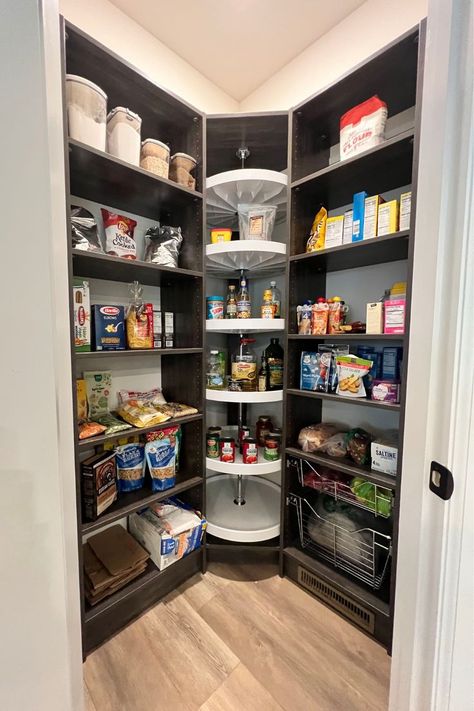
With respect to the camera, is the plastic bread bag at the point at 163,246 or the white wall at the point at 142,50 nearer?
the white wall at the point at 142,50

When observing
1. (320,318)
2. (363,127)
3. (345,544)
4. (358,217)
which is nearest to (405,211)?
(358,217)

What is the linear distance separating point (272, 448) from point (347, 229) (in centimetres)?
109

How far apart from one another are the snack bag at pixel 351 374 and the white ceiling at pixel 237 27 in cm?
158

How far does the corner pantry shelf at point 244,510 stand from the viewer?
1.41 m

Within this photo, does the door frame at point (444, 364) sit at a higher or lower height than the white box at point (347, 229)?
lower

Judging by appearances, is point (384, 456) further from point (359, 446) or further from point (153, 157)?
point (153, 157)

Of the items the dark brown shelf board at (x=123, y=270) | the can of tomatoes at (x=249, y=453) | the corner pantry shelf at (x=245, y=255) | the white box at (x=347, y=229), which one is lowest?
the can of tomatoes at (x=249, y=453)

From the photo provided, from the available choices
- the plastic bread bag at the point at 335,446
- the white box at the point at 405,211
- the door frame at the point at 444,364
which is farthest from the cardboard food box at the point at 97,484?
the white box at the point at 405,211

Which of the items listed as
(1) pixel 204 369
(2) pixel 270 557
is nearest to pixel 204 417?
(1) pixel 204 369

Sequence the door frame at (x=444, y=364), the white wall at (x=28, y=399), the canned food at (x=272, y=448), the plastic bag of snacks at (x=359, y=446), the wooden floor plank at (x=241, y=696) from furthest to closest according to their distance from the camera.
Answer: the canned food at (x=272, y=448) < the plastic bag of snacks at (x=359, y=446) < the wooden floor plank at (x=241, y=696) < the door frame at (x=444, y=364) < the white wall at (x=28, y=399)

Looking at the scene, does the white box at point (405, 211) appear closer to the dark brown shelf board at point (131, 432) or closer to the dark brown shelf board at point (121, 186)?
the dark brown shelf board at point (121, 186)

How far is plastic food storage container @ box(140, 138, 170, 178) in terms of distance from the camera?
3.83 ft

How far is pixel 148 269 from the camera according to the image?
1.22m

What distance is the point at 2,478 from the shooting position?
1.14ft
